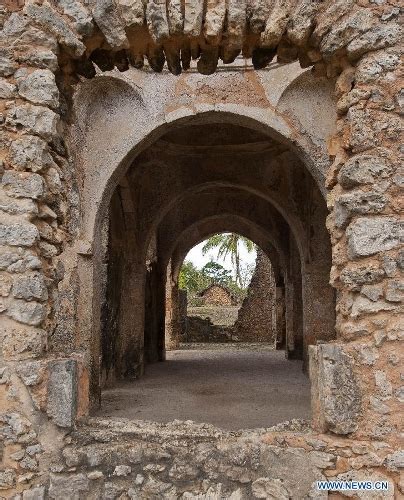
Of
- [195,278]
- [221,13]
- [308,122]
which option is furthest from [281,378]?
[195,278]

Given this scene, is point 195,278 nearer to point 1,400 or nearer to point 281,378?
point 281,378

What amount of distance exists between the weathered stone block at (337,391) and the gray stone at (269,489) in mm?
403

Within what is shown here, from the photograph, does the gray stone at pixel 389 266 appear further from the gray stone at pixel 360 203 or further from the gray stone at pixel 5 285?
the gray stone at pixel 5 285

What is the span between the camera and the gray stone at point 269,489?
8.94 ft

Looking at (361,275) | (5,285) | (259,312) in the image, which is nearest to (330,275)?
(361,275)

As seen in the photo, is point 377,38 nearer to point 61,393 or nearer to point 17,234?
point 17,234

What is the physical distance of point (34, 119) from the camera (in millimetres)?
2883

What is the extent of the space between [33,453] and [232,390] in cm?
375

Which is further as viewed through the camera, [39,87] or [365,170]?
[39,87]

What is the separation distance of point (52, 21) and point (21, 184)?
3.39 ft

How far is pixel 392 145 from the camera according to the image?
9.00 feet

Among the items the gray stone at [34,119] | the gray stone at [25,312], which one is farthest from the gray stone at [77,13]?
the gray stone at [25,312]

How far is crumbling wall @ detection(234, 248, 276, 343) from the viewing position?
58.0ft

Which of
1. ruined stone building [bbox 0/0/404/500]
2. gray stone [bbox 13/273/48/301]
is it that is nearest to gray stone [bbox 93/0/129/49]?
ruined stone building [bbox 0/0/404/500]
